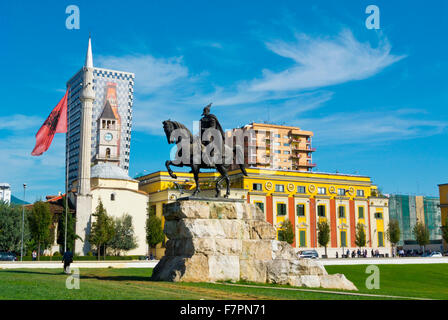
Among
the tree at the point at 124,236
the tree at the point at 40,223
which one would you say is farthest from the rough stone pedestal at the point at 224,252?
the tree at the point at 124,236

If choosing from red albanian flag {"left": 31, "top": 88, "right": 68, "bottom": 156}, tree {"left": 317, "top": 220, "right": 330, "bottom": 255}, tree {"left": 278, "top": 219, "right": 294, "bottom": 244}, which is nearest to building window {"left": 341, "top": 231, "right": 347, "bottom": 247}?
tree {"left": 317, "top": 220, "right": 330, "bottom": 255}

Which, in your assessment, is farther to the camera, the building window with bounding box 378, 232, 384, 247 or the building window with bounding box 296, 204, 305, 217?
the building window with bounding box 378, 232, 384, 247

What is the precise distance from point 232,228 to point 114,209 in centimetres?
5723

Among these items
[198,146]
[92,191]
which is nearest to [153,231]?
[92,191]

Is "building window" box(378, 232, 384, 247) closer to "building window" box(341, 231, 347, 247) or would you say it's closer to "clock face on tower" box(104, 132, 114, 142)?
"building window" box(341, 231, 347, 247)

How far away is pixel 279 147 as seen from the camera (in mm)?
124062

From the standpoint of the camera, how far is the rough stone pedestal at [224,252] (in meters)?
19.0

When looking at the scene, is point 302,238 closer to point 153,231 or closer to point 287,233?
point 287,233

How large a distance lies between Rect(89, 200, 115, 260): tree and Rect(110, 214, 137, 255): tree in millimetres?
3553

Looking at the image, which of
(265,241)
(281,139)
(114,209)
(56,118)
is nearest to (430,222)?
(281,139)

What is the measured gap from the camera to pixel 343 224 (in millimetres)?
83500

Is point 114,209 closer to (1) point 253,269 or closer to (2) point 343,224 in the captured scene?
(2) point 343,224

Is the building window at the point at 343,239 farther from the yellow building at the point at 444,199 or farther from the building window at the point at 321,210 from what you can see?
the yellow building at the point at 444,199

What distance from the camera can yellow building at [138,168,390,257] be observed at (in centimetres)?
7788
